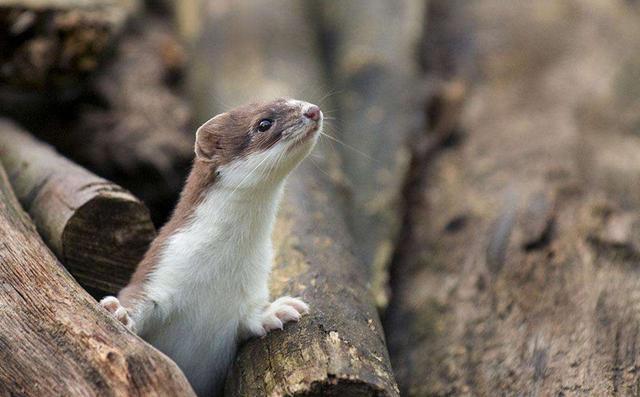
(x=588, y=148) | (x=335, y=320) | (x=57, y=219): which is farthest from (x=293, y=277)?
(x=588, y=148)

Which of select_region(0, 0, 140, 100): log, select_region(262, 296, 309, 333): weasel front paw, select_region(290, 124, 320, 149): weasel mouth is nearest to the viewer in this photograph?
select_region(262, 296, 309, 333): weasel front paw

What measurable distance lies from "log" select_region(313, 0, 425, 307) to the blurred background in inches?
0.8

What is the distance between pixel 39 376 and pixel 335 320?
1.49m

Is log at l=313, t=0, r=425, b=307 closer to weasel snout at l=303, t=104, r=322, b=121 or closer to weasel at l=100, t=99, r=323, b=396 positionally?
weasel at l=100, t=99, r=323, b=396

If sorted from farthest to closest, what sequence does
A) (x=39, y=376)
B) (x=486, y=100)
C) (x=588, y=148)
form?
(x=486, y=100) < (x=588, y=148) < (x=39, y=376)

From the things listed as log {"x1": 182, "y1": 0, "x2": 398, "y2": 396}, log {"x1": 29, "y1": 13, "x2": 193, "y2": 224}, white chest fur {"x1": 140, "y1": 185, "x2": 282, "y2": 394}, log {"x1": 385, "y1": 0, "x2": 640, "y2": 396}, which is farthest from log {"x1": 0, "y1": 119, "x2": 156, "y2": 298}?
log {"x1": 385, "y1": 0, "x2": 640, "y2": 396}

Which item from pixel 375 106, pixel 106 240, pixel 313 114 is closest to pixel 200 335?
pixel 106 240

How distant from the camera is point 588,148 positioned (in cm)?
657

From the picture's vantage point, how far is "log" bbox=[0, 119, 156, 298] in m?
4.33

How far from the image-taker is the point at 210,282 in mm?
4102

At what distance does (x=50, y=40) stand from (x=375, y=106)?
3147 millimetres

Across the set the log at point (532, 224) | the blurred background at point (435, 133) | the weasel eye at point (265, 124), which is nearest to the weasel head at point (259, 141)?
the weasel eye at point (265, 124)

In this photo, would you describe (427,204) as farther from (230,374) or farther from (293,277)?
(230,374)

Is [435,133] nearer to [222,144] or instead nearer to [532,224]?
[532,224]
